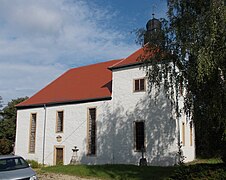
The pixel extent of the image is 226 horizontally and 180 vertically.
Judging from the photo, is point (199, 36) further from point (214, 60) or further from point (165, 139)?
point (165, 139)

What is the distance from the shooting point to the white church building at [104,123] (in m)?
19.3

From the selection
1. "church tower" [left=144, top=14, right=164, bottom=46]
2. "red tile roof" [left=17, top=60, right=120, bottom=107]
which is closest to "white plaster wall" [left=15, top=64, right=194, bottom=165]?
"red tile roof" [left=17, top=60, right=120, bottom=107]

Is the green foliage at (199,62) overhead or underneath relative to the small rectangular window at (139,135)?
overhead

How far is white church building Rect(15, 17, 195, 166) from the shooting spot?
1934 centimetres

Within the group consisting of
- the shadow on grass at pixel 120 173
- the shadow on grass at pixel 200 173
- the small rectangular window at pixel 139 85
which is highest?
the small rectangular window at pixel 139 85

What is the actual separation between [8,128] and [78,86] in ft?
59.9

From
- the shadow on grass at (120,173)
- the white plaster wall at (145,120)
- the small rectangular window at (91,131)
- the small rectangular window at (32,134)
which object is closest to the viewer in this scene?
the shadow on grass at (120,173)

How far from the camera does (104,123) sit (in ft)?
72.0

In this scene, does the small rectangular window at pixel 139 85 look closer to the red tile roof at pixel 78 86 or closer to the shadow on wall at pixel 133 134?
the shadow on wall at pixel 133 134

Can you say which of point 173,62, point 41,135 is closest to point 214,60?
point 173,62

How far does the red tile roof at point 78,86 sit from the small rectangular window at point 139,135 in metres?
3.49

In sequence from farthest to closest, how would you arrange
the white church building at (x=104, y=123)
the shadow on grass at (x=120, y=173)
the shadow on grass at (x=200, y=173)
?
1. the white church building at (x=104, y=123)
2. the shadow on grass at (x=120, y=173)
3. the shadow on grass at (x=200, y=173)

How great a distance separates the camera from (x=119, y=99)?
21.6 metres

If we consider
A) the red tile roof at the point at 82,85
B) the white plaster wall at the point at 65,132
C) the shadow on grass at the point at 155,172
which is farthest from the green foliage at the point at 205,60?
the white plaster wall at the point at 65,132
